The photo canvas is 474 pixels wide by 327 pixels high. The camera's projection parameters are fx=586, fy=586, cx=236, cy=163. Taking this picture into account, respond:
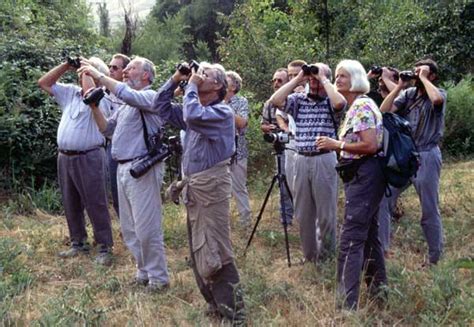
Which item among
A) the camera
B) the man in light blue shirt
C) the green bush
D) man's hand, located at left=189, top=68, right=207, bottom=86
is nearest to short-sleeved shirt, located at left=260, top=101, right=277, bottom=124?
the camera

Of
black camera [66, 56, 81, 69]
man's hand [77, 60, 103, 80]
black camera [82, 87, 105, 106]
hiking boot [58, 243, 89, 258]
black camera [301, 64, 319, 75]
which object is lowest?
hiking boot [58, 243, 89, 258]

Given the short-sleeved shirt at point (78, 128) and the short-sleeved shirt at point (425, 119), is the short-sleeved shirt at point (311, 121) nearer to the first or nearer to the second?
the short-sleeved shirt at point (425, 119)

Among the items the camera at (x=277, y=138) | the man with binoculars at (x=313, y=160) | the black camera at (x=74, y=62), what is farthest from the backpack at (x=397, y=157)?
the black camera at (x=74, y=62)

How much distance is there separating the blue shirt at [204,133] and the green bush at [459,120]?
962 cm

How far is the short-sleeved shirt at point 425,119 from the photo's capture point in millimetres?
5164

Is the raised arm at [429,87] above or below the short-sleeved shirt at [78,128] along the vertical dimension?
above

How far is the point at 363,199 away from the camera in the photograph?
390cm

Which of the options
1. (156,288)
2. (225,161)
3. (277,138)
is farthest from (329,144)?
(156,288)

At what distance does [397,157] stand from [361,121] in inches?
13.3

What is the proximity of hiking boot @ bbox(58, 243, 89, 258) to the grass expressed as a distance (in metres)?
0.11

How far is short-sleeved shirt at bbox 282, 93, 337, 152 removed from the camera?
497 cm

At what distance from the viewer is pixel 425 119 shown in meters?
5.23

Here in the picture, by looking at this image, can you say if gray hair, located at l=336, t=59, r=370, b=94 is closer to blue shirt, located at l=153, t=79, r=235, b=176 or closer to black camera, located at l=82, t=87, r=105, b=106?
blue shirt, located at l=153, t=79, r=235, b=176

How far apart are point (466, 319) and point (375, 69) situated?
2599mm
